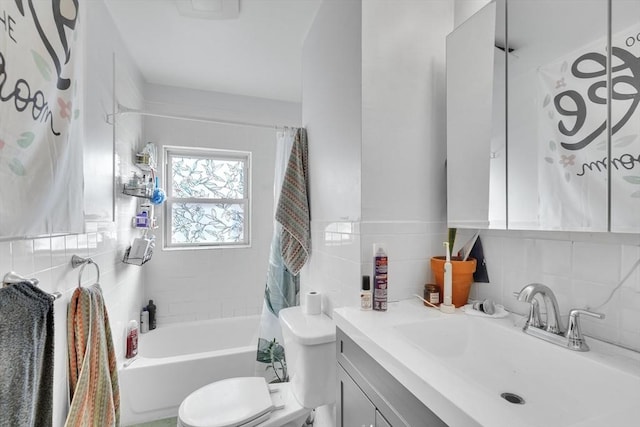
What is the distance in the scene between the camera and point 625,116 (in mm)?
736

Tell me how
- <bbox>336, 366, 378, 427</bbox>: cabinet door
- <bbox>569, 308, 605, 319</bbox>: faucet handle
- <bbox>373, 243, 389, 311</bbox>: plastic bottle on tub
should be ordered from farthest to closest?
1. <bbox>373, 243, 389, 311</bbox>: plastic bottle on tub
2. <bbox>336, 366, 378, 427</bbox>: cabinet door
3. <bbox>569, 308, 605, 319</bbox>: faucet handle

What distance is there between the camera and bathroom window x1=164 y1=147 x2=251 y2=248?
2740mm

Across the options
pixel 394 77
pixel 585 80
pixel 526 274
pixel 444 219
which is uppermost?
pixel 394 77

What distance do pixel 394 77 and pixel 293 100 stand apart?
6.18ft

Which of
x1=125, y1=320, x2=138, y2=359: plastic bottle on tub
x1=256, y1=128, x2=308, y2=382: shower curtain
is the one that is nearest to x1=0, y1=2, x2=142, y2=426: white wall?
x1=125, y1=320, x2=138, y2=359: plastic bottle on tub

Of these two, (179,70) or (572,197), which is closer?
(572,197)

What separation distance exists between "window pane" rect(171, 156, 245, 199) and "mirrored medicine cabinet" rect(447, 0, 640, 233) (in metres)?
2.18

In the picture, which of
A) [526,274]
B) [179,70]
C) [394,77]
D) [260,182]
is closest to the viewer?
[526,274]

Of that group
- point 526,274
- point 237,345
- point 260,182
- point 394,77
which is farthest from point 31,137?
point 237,345

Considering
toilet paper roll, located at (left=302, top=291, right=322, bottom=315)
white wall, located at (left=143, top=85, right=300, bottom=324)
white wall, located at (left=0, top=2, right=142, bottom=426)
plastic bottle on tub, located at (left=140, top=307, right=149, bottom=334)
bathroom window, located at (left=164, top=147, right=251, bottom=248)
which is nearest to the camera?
white wall, located at (left=0, top=2, right=142, bottom=426)

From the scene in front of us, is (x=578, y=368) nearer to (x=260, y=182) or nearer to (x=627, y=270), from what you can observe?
(x=627, y=270)

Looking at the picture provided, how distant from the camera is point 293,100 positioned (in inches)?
116

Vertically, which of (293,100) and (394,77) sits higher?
(293,100)

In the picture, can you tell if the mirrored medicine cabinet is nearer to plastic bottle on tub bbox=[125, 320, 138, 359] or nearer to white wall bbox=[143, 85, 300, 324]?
white wall bbox=[143, 85, 300, 324]
